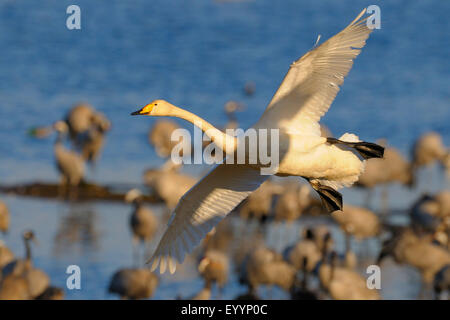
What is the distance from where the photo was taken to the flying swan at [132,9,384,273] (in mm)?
7855

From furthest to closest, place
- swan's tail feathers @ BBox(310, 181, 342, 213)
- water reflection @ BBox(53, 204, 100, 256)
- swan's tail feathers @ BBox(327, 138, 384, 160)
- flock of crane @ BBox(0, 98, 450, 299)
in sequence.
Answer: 1. water reflection @ BBox(53, 204, 100, 256)
2. flock of crane @ BBox(0, 98, 450, 299)
3. swan's tail feathers @ BBox(310, 181, 342, 213)
4. swan's tail feathers @ BBox(327, 138, 384, 160)

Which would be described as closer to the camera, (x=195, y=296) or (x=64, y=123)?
(x=195, y=296)

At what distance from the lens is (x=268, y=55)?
28.5 meters

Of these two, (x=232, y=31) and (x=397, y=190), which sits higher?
(x=232, y=31)

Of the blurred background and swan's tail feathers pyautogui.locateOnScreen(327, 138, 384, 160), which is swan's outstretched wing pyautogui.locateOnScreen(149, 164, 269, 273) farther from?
the blurred background

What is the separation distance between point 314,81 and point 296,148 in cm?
61

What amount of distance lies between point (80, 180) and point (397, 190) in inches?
254

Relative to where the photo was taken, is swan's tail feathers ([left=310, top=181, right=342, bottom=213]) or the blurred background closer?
swan's tail feathers ([left=310, top=181, right=342, bottom=213])

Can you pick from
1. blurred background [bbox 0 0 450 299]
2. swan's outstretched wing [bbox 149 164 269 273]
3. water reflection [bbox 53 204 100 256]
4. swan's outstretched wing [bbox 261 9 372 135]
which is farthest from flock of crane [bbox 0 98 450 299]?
swan's outstretched wing [bbox 261 9 372 135]

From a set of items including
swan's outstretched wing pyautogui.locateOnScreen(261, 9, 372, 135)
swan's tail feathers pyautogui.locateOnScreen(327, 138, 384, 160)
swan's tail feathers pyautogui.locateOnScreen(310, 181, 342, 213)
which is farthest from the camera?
swan's tail feathers pyautogui.locateOnScreen(310, 181, 342, 213)

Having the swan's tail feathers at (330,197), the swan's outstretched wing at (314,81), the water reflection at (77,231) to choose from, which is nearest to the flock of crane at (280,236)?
the water reflection at (77,231)

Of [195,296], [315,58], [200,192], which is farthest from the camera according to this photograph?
[195,296]
